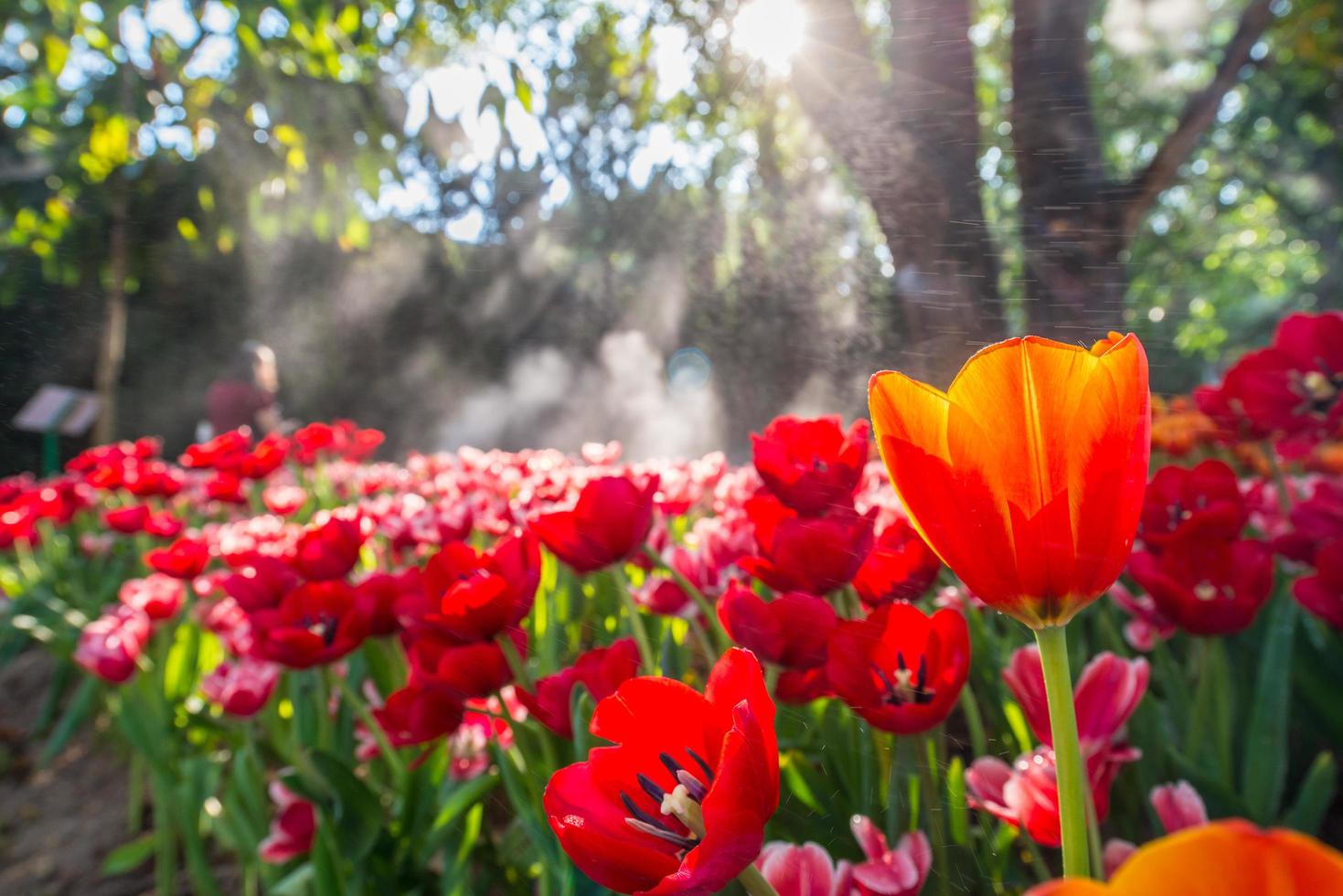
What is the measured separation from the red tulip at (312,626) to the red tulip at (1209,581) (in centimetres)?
72

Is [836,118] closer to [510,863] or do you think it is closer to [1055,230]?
[1055,230]

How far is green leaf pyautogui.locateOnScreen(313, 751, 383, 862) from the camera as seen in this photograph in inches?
33.1

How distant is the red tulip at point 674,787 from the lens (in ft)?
0.99

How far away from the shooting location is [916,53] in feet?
3.38

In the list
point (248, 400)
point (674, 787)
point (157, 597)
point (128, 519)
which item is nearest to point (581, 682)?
point (674, 787)

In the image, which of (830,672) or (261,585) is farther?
(261,585)

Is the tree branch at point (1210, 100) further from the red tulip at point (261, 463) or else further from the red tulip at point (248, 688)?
the red tulip at point (248, 688)

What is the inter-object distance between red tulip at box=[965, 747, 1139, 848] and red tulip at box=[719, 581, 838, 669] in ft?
0.41

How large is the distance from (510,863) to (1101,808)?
1.81ft

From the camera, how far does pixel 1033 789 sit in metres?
0.46

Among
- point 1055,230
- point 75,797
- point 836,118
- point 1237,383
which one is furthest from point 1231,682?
point 75,797

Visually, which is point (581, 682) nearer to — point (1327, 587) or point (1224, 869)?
point (1224, 869)

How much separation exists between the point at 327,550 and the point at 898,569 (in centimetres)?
65

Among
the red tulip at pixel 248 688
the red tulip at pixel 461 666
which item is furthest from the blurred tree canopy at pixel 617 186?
the red tulip at pixel 248 688
